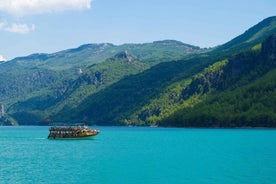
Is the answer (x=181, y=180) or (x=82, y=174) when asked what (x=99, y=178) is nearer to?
(x=82, y=174)

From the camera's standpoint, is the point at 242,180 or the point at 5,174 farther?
the point at 5,174

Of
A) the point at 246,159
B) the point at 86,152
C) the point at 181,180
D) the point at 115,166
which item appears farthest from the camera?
the point at 86,152

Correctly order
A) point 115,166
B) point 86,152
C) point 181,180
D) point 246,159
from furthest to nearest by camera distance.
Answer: point 86,152 → point 246,159 → point 115,166 → point 181,180

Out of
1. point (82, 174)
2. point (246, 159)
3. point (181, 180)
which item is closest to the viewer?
point (181, 180)

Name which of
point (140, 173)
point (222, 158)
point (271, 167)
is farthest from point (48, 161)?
point (271, 167)

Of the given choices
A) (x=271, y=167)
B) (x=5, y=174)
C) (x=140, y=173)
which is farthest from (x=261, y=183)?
(x=5, y=174)

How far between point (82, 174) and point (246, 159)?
47776 mm

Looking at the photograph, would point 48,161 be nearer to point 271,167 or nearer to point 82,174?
point 82,174

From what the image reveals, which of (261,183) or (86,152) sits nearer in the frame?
(261,183)

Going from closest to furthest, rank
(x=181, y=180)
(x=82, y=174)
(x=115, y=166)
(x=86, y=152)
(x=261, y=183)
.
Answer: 1. (x=261, y=183)
2. (x=181, y=180)
3. (x=82, y=174)
4. (x=115, y=166)
5. (x=86, y=152)

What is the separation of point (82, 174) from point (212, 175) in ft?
94.6

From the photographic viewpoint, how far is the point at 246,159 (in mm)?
135500

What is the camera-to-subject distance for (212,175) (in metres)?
108

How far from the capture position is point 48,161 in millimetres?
140250
